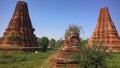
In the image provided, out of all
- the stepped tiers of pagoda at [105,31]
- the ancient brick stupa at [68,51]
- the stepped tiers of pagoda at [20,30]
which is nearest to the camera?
the ancient brick stupa at [68,51]

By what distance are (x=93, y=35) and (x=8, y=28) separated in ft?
47.5

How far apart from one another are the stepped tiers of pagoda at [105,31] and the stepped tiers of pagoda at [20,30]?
32.4ft

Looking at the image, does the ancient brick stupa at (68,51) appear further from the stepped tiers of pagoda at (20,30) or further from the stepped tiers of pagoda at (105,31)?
the stepped tiers of pagoda at (105,31)

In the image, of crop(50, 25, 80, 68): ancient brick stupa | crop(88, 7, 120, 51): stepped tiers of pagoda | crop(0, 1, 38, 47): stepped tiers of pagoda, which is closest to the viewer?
crop(50, 25, 80, 68): ancient brick stupa

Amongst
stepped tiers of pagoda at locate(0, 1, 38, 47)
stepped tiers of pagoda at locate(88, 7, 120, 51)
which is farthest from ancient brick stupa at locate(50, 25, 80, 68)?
stepped tiers of pagoda at locate(88, 7, 120, 51)

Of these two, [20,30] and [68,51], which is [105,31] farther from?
[68,51]

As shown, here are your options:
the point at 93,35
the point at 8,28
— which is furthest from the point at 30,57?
the point at 93,35

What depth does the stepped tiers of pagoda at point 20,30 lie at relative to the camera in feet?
114

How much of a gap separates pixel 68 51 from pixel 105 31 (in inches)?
1069

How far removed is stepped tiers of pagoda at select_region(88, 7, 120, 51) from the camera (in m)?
38.6

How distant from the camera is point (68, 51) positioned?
13758mm

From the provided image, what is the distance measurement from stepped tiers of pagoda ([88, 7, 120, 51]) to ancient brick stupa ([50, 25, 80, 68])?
23.3 meters

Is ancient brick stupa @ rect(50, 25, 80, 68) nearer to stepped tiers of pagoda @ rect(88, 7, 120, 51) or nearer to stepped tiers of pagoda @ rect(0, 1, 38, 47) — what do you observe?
stepped tiers of pagoda @ rect(0, 1, 38, 47)

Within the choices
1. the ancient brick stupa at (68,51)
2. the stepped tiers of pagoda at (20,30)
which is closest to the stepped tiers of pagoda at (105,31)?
the stepped tiers of pagoda at (20,30)
